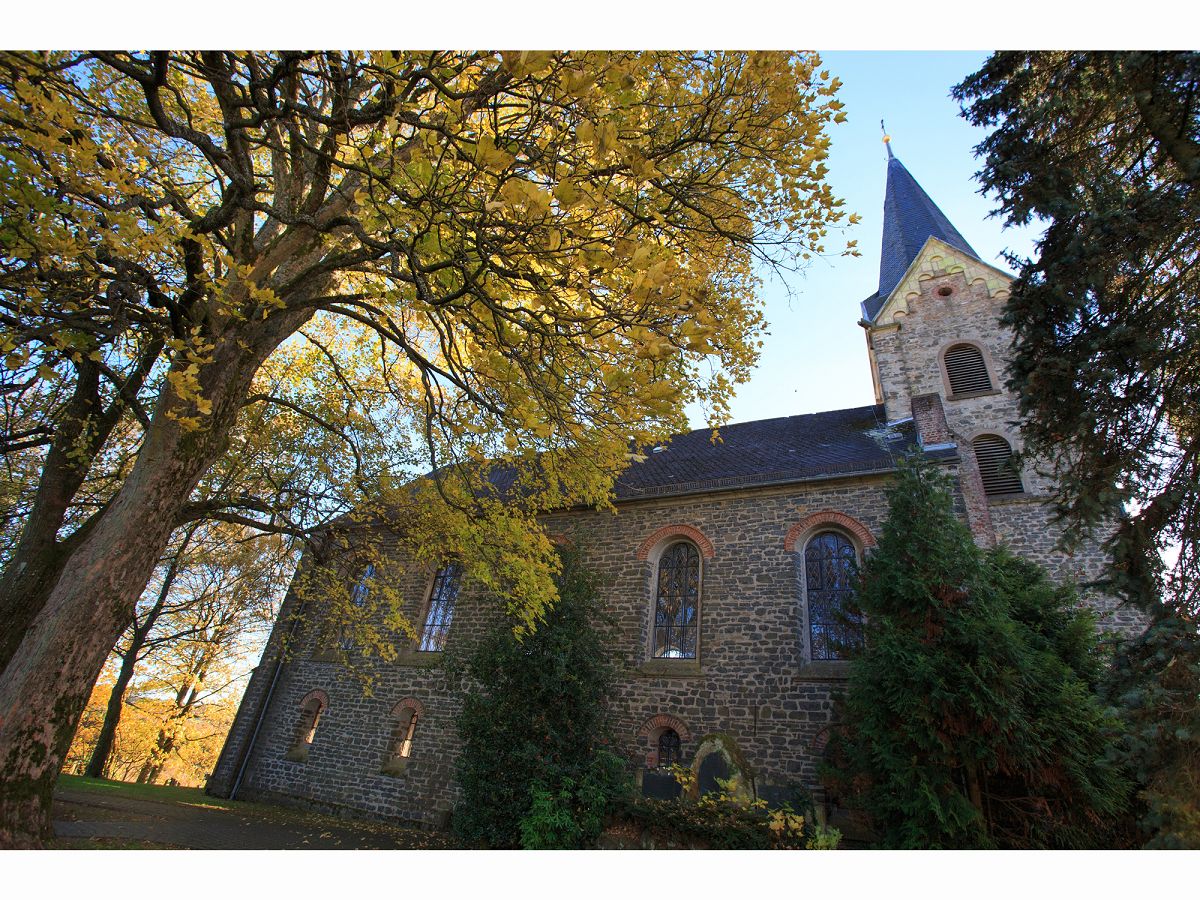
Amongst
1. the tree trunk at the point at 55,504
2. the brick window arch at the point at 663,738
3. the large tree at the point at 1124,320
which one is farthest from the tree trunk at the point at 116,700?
the large tree at the point at 1124,320

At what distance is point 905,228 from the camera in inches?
720

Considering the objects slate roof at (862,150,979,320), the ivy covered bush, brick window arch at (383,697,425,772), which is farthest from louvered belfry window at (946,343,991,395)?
brick window arch at (383,697,425,772)

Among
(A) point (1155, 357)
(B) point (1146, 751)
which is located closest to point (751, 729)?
(B) point (1146, 751)

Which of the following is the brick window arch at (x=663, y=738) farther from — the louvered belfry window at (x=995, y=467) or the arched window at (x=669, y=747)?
the louvered belfry window at (x=995, y=467)

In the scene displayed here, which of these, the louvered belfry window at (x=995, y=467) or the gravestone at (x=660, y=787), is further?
the louvered belfry window at (x=995, y=467)

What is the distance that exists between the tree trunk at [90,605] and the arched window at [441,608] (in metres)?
8.48

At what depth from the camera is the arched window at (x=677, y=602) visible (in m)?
11.2

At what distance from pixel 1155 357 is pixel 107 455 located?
15.9 metres

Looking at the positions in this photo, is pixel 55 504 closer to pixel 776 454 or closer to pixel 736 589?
pixel 736 589

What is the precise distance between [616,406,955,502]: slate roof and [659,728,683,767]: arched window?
14.2 ft

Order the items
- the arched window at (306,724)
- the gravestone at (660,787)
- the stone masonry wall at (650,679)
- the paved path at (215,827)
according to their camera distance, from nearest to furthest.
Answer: the paved path at (215,827) → the gravestone at (660,787) → the stone masonry wall at (650,679) → the arched window at (306,724)

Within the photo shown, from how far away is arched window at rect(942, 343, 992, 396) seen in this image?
1325 cm

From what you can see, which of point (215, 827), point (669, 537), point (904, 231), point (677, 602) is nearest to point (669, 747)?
point (677, 602)

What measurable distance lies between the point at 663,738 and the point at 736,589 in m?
2.91
